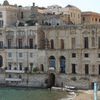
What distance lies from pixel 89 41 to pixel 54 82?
31.3 ft

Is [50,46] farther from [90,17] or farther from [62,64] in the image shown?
[90,17]

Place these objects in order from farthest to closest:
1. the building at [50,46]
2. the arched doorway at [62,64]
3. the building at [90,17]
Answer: the building at [90,17] → the arched doorway at [62,64] → the building at [50,46]

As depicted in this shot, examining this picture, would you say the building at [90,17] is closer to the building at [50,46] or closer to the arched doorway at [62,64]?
the building at [50,46]

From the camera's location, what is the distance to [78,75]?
71688 mm

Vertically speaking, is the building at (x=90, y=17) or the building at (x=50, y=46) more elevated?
the building at (x=90, y=17)

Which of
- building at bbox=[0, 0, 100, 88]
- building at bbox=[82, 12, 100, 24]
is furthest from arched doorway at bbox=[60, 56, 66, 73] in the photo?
building at bbox=[82, 12, 100, 24]

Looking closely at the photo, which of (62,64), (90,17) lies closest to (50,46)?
(62,64)

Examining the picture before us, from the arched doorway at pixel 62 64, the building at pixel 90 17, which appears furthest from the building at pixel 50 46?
the building at pixel 90 17

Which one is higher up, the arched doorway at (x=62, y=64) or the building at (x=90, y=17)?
the building at (x=90, y=17)

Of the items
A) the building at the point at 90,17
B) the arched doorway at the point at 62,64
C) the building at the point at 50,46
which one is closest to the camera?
the building at the point at 50,46

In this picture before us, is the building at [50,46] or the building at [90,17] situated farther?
the building at [90,17]

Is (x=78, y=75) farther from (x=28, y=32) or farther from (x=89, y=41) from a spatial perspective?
(x=28, y=32)

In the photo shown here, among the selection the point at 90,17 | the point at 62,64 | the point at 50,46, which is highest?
the point at 90,17

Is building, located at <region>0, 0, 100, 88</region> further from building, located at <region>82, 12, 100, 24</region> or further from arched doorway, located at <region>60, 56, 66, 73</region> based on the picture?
building, located at <region>82, 12, 100, 24</region>
